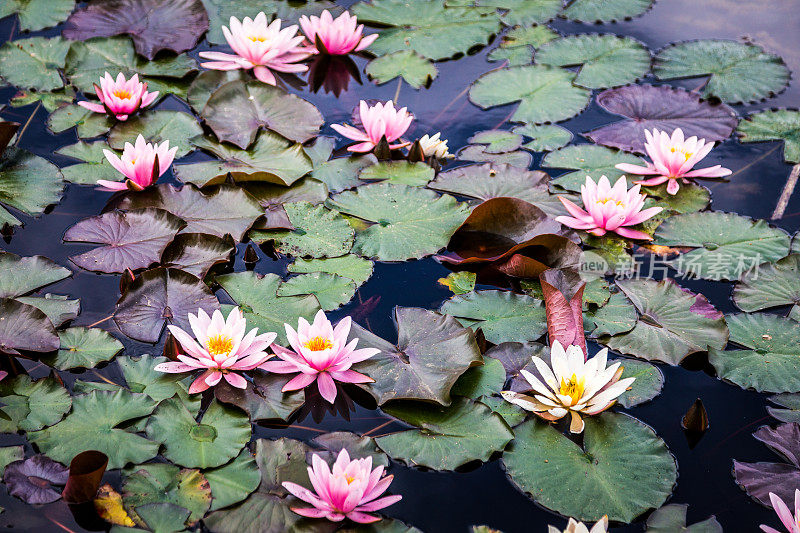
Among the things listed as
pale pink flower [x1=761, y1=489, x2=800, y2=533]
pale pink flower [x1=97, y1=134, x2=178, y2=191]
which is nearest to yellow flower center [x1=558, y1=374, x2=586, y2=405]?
pale pink flower [x1=761, y1=489, x2=800, y2=533]

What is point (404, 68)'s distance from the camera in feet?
13.7

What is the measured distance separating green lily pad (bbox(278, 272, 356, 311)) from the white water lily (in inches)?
29.9

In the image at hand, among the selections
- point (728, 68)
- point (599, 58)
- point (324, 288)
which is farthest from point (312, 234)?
point (728, 68)

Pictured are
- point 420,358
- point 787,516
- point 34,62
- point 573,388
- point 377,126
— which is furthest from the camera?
point 34,62

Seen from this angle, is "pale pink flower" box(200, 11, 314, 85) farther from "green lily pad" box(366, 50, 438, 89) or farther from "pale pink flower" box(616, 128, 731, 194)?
"pale pink flower" box(616, 128, 731, 194)

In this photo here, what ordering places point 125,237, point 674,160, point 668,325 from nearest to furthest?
point 668,325 → point 125,237 → point 674,160

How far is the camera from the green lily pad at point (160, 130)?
3.51 metres

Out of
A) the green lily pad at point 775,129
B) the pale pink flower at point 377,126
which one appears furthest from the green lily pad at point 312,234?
the green lily pad at point 775,129

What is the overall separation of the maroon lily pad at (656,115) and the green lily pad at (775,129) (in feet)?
0.24

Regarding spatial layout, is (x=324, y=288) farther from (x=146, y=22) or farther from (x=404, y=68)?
(x=146, y=22)

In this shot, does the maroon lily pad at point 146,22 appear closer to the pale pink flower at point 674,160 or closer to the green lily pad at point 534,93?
the green lily pad at point 534,93

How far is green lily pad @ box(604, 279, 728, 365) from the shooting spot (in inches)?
101

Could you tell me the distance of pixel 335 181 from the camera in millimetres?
3361

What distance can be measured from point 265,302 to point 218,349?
1.17ft
